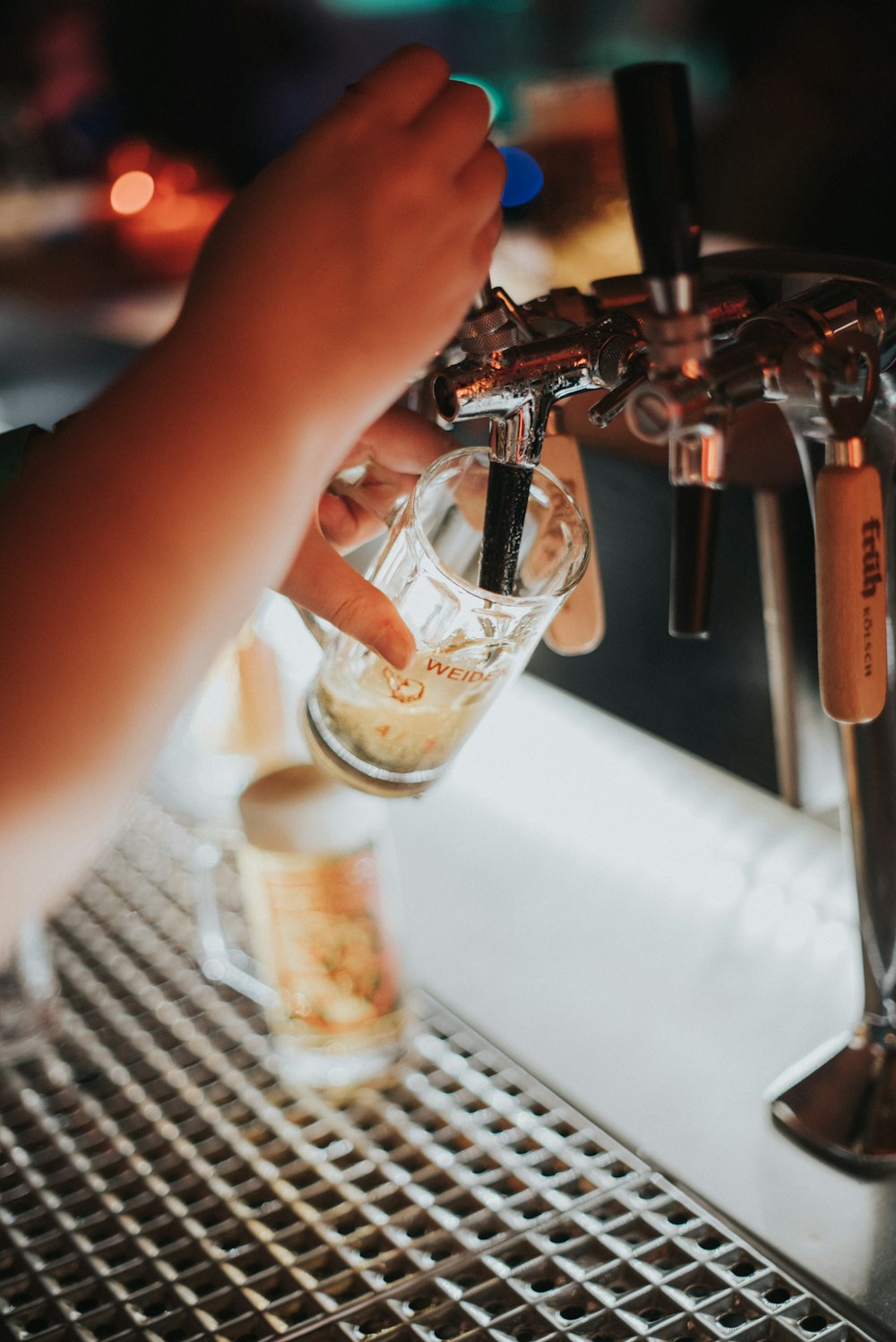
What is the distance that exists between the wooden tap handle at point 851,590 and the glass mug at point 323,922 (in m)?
0.37

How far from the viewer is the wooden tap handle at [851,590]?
461mm

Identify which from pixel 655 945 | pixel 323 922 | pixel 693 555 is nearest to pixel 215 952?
pixel 323 922

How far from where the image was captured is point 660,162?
1.37ft

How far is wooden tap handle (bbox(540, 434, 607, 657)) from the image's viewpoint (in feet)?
1.98

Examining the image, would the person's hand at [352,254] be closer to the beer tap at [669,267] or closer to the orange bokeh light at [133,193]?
the beer tap at [669,267]

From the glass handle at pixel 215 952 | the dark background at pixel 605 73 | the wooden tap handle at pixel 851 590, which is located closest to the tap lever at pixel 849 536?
the wooden tap handle at pixel 851 590

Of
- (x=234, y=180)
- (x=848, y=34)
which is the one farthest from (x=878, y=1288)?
(x=234, y=180)

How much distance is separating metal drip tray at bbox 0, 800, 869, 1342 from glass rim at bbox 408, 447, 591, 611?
1.08 ft

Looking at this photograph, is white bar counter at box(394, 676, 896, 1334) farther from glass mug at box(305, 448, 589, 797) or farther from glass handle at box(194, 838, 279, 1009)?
glass mug at box(305, 448, 589, 797)

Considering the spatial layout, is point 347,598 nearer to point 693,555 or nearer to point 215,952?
point 693,555

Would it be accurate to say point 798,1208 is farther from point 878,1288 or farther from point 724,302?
point 724,302

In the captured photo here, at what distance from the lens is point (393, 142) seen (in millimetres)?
412

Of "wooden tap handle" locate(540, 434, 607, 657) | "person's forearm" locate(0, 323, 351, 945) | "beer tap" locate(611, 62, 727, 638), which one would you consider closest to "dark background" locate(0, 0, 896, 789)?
"wooden tap handle" locate(540, 434, 607, 657)

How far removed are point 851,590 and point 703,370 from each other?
98 mm
